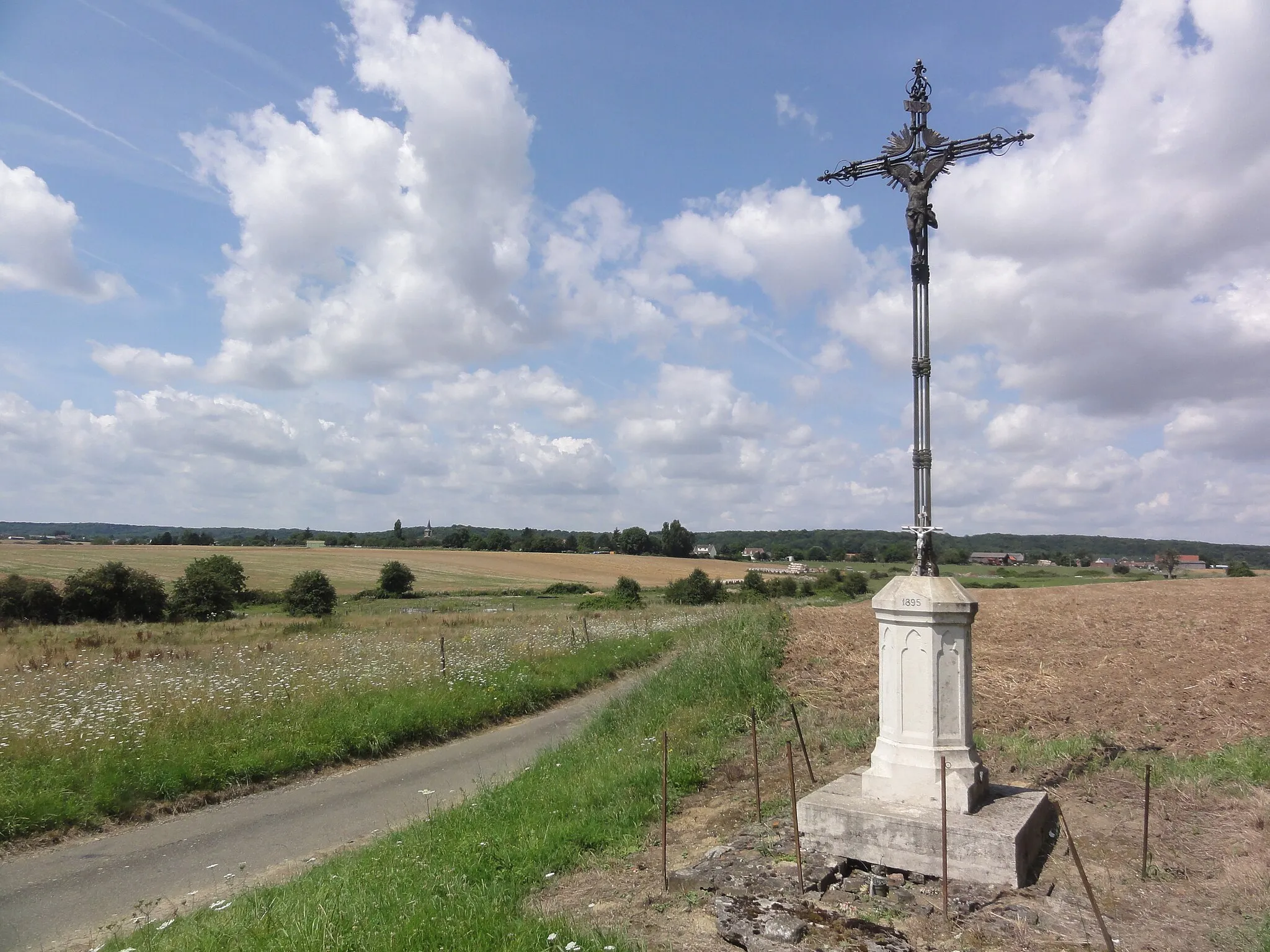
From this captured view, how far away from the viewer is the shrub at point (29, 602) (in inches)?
1391

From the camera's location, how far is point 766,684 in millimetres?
11727

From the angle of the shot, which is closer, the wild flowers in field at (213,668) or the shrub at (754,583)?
the wild flowers in field at (213,668)

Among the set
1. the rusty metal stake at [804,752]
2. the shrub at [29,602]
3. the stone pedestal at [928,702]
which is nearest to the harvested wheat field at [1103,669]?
the rusty metal stake at [804,752]

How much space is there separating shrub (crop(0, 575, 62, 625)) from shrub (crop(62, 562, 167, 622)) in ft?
1.49

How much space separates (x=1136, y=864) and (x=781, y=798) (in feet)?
8.89

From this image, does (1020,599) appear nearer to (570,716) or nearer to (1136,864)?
(570,716)

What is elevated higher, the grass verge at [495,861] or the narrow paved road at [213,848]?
the grass verge at [495,861]

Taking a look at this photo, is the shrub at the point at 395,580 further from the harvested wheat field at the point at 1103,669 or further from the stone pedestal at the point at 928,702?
the stone pedestal at the point at 928,702

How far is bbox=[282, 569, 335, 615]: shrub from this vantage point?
4297 centimetres

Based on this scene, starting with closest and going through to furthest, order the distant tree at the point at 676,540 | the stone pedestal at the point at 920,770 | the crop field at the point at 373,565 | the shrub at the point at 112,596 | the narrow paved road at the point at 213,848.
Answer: the stone pedestal at the point at 920,770 < the narrow paved road at the point at 213,848 < the shrub at the point at 112,596 < the crop field at the point at 373,565 < the distant tree at the point at 676,540

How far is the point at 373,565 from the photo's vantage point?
6825cm

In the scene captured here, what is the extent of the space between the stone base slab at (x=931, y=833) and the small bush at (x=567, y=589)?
48.8 metres

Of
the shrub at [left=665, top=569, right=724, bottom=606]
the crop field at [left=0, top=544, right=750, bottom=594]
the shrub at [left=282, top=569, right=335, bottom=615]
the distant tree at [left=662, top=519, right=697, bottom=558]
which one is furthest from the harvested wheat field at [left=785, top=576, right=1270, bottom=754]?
the distant tree at [left=662, top=519, right=697, bottom=558]

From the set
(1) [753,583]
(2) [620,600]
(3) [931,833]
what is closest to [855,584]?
(1) [753,583]
